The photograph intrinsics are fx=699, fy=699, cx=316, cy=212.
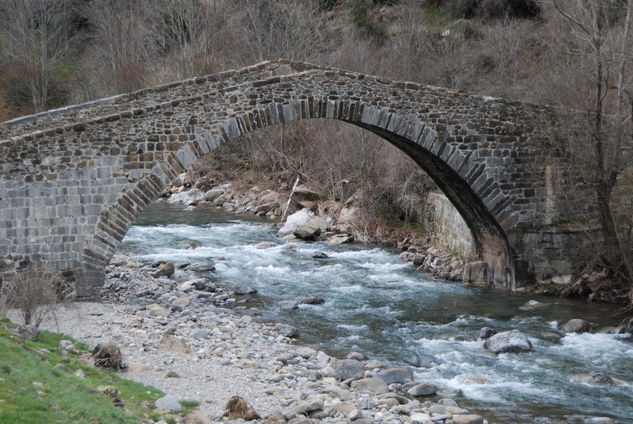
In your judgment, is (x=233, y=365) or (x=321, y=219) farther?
(x=321, y=219)

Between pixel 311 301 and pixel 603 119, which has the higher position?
pixel 603 119

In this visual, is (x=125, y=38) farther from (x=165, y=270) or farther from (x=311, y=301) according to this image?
(x=311, y=301)

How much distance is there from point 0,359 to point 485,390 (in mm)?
6327

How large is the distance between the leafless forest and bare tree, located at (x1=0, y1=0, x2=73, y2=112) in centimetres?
8

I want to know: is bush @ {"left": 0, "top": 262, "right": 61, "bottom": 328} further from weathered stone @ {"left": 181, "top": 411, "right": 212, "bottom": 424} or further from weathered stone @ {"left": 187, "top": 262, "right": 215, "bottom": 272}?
weathered stone @ {"left": 187, "top": 262, "right": 215, "bottom": 272}

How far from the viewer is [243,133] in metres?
13.7

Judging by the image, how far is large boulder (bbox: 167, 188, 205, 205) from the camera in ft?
96.9

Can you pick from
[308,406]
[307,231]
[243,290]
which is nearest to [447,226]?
[307,231]

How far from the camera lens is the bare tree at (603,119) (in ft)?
45.5

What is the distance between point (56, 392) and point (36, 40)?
121ft

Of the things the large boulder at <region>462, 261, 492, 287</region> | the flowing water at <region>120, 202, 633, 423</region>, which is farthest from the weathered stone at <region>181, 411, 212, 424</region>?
the large boulder at <region>462, 261, 492, 287</region>

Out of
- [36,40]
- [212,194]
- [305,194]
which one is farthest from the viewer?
[36,40]

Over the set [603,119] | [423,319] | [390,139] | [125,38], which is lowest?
[423,319]

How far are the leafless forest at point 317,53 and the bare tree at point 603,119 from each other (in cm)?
46
